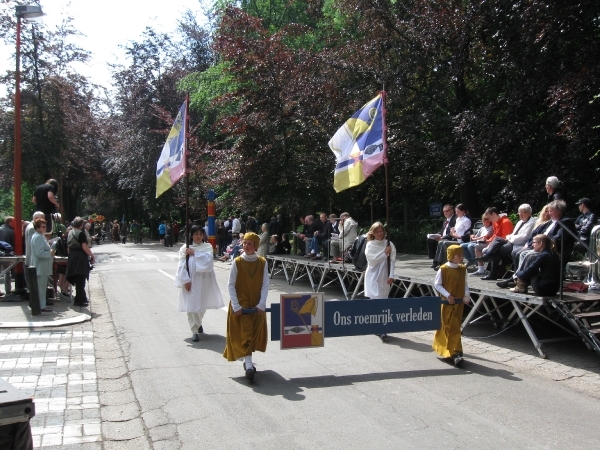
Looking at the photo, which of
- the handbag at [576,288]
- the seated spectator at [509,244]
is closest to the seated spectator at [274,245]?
the seated spectator at [509,244]

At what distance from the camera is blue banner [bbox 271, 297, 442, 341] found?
7.92 metres

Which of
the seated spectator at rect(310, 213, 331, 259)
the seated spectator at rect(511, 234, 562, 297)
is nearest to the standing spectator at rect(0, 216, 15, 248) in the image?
the seated spectator at rect(310, 213, 331, 259)

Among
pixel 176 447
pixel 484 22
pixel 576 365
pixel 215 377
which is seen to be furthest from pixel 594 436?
pixel 484 22

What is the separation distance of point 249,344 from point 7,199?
9705 centimetres

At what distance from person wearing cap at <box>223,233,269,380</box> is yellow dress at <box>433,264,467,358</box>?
8.09 feet

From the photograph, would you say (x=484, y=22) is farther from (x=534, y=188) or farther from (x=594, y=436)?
(x=594, y=436)

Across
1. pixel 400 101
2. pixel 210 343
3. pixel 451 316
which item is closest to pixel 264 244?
pixel 400 101

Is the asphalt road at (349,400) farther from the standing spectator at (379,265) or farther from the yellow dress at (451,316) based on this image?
the standing spectator at (379,265)

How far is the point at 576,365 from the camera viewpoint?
7.99m

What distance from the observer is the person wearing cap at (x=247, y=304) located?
7191 mm

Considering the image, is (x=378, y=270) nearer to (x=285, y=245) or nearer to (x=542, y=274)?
(x=542, y=274)

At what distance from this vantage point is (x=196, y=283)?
9695 millimetres

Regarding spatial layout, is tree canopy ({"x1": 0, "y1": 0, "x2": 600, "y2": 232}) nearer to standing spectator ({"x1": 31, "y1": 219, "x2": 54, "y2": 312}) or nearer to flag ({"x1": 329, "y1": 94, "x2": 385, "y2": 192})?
flag ({"x1": 329, "y1": 94, "x2": 385, "y2": 192})

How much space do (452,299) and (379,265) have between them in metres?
2.12
